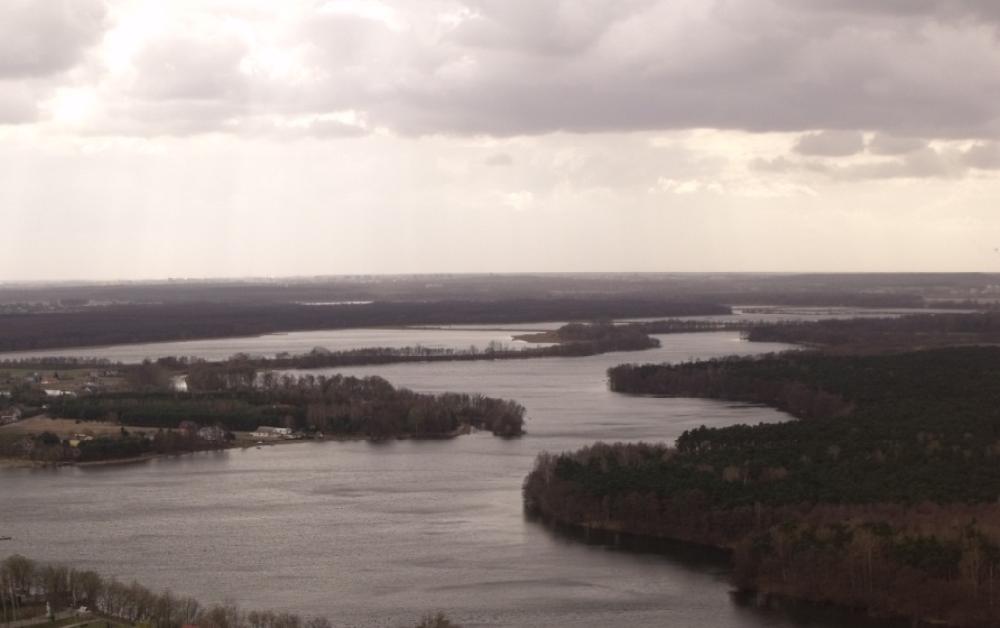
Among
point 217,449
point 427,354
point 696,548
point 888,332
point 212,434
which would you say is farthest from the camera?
point 888,332

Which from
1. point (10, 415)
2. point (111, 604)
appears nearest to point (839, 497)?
point (111, 604)

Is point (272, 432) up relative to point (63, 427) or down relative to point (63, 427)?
down

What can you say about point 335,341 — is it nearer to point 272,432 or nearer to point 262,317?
point 262,317

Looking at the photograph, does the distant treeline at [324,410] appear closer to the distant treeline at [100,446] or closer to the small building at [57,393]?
the small building at [57,393]

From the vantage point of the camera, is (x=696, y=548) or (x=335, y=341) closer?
(x=696, y=548)

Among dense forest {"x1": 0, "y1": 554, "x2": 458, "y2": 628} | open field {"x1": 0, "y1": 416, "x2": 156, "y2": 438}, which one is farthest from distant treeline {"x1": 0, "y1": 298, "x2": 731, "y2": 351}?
dense forest {"x1": 0, "y1": 554, "x2": 458, "y2": 628}

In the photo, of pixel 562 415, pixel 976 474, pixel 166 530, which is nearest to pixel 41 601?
pixel 166 530

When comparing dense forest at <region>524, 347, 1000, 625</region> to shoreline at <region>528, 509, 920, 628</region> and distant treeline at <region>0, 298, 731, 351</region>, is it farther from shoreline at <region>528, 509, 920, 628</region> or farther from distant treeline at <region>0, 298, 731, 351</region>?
distant treeline at <region>0, 298, 731, 351</region>
